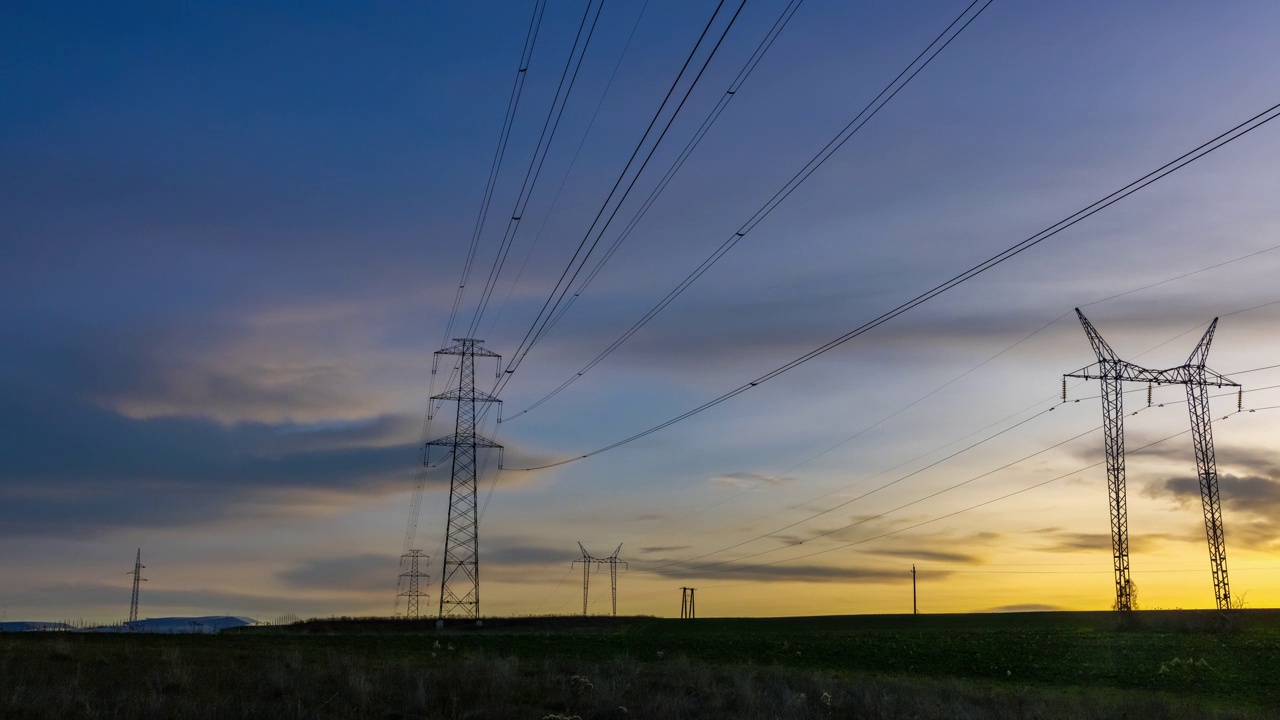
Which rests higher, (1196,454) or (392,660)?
(1196,454)

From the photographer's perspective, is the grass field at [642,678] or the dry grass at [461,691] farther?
the grass field at [642,678]

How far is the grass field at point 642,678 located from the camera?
25453mm

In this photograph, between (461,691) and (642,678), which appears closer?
(461,691)

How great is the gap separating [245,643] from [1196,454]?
178ft

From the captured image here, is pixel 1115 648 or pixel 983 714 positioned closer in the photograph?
pixel 983 714

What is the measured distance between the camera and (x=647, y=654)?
46500 mm

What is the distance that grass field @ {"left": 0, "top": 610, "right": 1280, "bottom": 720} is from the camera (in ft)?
83.5

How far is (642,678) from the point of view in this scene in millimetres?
33375

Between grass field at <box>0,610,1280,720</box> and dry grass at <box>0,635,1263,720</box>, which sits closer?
dry grass at <box>0,635,1263,720</box>

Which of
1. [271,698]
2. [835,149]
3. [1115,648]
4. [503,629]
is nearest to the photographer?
[835,149]

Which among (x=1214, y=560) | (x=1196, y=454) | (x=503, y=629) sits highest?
(x=1196, y=454)

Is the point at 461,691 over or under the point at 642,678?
over

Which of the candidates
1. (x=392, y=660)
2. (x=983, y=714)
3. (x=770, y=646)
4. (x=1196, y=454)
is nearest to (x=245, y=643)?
(x=392, y=660)

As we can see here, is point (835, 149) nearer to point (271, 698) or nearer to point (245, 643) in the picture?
point (271, 698)
